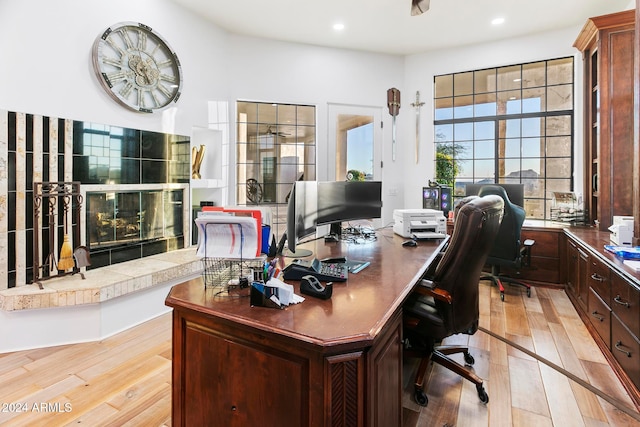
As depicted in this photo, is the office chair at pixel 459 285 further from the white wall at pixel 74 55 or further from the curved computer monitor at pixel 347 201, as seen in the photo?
the white wall at pixel 74 55

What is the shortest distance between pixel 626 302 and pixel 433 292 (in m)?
1.19

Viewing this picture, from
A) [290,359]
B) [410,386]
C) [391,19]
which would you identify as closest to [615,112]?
[391,19]

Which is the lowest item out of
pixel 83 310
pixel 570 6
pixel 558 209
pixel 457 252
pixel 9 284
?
pixel 83 310

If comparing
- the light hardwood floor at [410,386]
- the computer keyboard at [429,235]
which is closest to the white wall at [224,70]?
the light hardwood floor at [410,386]

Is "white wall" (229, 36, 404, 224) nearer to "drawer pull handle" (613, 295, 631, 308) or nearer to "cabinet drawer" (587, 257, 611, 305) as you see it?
"cabinet drawer" (587, 257, 611, 305)

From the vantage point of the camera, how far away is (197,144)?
430 cm

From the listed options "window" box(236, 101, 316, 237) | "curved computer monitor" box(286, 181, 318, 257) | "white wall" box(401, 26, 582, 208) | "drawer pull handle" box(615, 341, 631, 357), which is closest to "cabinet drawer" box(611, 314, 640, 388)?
"drawer pull handle" box(615, 341, 631, 357)

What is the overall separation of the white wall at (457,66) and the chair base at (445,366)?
3.12 metres

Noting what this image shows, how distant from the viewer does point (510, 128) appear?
4.70m

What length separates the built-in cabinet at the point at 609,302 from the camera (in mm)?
1911

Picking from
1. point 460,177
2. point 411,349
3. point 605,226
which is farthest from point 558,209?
point 411,349

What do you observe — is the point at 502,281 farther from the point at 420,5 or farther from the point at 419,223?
the point at 420,5

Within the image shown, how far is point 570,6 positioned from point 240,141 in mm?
4018

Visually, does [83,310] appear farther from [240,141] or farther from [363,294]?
[240,141]
